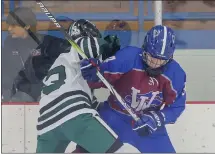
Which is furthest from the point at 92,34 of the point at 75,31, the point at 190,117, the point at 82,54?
the point at 190,117

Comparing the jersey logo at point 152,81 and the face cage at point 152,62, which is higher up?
the face cage at point 152,62

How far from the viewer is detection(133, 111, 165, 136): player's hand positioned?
228 centimetres

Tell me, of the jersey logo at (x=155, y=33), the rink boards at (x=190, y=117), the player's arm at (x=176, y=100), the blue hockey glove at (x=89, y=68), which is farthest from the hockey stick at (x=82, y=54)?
the rink boards at (x=190, y=117)

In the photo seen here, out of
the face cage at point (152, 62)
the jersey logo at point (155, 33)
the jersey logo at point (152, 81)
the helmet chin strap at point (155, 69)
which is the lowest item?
the jersey logo at point (152, 81)

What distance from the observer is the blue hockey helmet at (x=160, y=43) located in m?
2.19

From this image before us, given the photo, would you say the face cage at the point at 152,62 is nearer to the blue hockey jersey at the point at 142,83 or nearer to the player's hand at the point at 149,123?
the blue hockey jersey at the point at 142,83

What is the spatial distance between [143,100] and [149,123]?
128mm

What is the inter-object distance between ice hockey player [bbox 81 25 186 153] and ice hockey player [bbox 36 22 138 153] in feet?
0.18

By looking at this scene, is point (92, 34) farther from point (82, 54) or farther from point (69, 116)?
point (69, 116)

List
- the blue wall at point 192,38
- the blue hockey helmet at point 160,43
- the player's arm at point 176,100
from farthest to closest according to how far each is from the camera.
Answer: the blue wall at point 192,38, the player's arm at point 176,100, the blue hockey helmet at point 160,43

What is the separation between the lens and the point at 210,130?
2664mm

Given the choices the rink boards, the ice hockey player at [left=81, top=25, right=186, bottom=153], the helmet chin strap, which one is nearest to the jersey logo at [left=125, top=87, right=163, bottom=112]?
the ice hockey player at [left=81, top=25, right=186, bottom=153]

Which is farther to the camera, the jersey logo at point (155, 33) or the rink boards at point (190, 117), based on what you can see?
the rink boards at point (190, 117)

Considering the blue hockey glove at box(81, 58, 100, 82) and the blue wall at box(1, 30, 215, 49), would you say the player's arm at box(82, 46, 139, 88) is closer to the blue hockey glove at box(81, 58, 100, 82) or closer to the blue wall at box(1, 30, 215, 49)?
the blue hockey glove at box(81, 58, 100, 82)
